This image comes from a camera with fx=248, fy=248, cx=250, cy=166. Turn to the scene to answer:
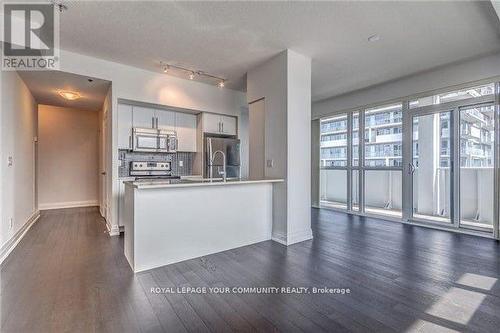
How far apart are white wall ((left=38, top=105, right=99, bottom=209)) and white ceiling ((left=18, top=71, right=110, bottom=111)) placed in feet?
3.25

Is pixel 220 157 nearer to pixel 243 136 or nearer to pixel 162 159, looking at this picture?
pixel 243 136

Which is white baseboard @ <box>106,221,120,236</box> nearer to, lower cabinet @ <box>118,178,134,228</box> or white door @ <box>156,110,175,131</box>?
lower cabinet @ <box>118,178,134,228</box>

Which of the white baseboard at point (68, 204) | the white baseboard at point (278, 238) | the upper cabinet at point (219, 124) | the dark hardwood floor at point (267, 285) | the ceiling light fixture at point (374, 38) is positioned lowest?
the dark hardwood floor at point (267, 285)

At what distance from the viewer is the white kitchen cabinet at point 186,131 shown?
5.09 metres

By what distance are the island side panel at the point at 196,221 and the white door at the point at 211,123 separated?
2.06 metres

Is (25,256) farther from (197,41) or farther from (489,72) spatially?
(489,72)

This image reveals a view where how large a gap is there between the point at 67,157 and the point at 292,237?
250 inches

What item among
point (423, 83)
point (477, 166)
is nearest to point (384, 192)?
point (477, 166)

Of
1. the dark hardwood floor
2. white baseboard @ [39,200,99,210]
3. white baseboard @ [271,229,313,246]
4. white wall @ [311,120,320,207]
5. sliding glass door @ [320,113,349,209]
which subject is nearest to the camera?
the dark hardwood floor

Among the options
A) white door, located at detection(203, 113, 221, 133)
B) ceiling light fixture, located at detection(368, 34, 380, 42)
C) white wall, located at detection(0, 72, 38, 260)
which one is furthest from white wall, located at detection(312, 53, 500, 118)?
white wall, located at detection(0, 72, 38, 260)

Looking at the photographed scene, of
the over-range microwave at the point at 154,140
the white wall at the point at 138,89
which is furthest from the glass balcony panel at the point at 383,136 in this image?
the over-range microwave at the point at 154,140

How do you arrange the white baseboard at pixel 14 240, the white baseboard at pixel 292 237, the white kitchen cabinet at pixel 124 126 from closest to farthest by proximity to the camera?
the white baseboard at pixel 14 240 → the white baseboard at pixel 292 237 → the white kitchen cabinet at pixel 124 126

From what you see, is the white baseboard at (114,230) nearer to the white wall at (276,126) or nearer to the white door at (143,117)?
the white door at (143,117)

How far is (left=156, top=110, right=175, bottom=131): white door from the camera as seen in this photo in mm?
4832
